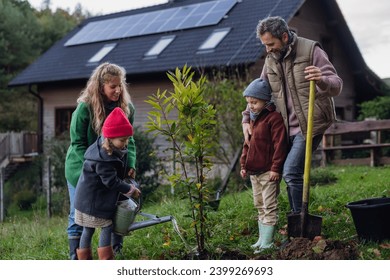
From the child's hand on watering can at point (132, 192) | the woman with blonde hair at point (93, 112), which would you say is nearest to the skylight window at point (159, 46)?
the woman with blonde hair at point (93, 112)

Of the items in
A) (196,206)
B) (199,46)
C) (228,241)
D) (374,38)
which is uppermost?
(199,46)

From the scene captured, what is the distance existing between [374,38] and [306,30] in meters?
9.25

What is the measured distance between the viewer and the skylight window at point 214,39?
13.7m

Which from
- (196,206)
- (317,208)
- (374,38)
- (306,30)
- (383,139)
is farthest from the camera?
(306,30)

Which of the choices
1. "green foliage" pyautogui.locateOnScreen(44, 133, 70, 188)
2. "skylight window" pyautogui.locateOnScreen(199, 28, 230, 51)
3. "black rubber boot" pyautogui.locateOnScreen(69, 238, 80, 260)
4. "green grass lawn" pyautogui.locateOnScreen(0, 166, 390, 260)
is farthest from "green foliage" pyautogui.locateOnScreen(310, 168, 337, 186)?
"skylight window" pyautogui.locateOnScreen(199, 28, 230, 51)

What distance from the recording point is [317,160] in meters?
10.4

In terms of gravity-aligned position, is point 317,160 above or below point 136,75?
below

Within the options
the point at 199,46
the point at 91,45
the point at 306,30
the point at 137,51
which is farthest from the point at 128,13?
the point at 306,30

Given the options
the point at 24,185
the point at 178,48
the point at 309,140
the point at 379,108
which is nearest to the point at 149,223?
the point at 309,140

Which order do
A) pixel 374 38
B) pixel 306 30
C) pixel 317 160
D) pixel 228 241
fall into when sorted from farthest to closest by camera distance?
pixel 306 30, pixel 317 160, pixel 374 38, pixel 228 241

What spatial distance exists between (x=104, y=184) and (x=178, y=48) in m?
10.9

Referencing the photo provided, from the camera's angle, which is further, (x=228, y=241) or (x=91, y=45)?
(x=91, y=45)

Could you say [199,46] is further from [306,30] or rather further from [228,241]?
Result: [228,241]

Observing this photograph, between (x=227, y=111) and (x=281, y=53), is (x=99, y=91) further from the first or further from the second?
(x=227, y=111)
